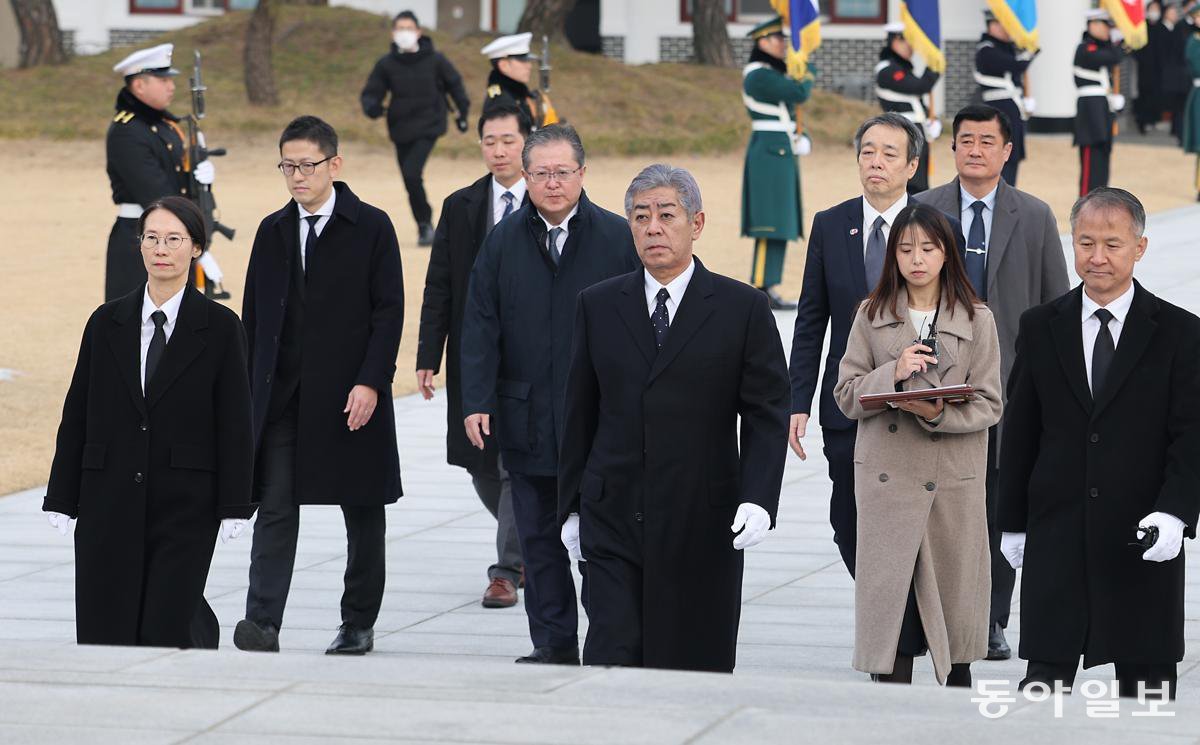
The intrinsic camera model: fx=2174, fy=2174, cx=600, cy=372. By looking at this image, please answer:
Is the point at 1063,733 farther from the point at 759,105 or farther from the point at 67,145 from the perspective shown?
the point at 67,145

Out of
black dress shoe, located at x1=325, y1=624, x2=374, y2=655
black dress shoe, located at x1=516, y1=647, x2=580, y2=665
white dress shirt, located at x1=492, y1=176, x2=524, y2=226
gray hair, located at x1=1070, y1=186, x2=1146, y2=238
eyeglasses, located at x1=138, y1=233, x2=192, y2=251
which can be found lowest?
black dress shoe, located at x1=325, y1=624, x2=374, y2=655

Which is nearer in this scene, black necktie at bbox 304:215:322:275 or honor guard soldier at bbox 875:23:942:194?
black necktie at bbox 304:215:322:275

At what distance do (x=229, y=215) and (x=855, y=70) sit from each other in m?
16.2

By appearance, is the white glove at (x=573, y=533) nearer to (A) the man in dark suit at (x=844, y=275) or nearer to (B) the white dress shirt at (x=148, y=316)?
(A) the man in dark suit at (x=844, y=275)

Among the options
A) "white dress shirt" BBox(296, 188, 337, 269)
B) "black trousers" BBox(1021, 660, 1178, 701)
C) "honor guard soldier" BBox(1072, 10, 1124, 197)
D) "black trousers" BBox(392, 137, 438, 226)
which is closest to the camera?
"black trousers" BBox(1021, 660, 1178, 701)

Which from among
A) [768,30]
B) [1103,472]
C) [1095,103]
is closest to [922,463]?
[1103,472]

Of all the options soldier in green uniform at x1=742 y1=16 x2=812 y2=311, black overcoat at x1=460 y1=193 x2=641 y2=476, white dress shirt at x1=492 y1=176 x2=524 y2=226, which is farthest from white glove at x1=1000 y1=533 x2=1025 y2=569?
soldier in green uniform at x1=742 y1=16 x2=812 y2=311

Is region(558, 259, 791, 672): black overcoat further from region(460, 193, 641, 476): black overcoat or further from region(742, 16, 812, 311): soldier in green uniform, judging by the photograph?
region(742, 16, 812, 311): soldier in green uniform

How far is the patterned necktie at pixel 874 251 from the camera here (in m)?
6.50

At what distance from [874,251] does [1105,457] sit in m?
1.46

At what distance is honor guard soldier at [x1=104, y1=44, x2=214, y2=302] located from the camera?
1040 cm

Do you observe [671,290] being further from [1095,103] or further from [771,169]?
[1095,103]

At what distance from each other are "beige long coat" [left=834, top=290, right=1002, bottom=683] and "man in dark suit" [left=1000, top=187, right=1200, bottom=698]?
0.83ft

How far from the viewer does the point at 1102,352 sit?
529cm
